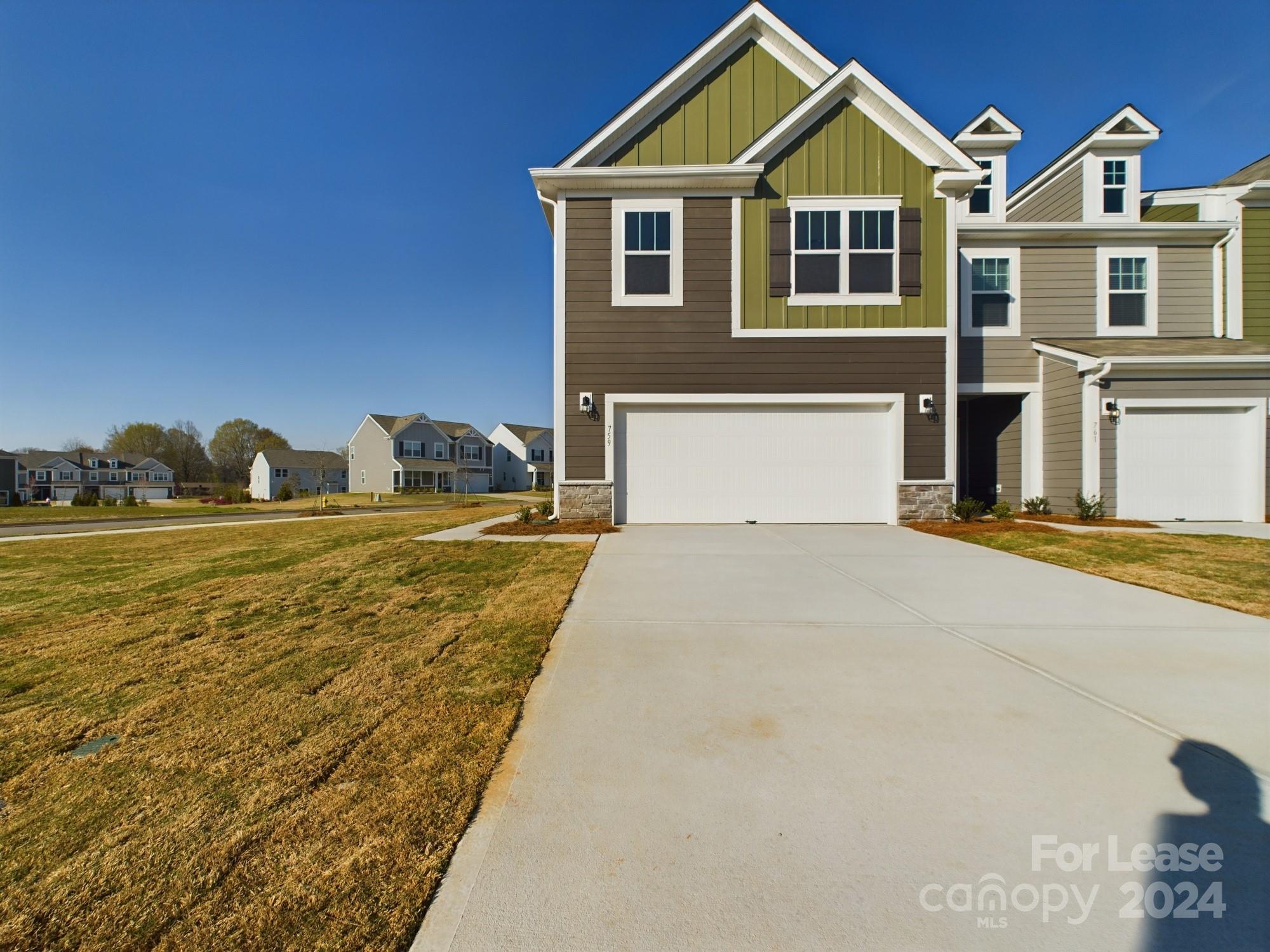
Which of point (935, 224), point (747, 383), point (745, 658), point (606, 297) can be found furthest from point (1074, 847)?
point (935, 224)

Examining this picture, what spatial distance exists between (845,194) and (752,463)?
5219 millimetres

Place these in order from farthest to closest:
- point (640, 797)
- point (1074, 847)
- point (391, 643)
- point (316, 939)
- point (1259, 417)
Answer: point (1259, 417), point (391, 643), point (640, 797), point (1074, 847), point (316, 939)

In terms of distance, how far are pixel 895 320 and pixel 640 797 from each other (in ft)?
31.7

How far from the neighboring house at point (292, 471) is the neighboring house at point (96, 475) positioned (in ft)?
59.9

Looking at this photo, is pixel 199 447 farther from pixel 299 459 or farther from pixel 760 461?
pixel 760 461

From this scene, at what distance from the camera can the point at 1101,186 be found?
11.3 m

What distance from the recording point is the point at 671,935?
1.49 metres

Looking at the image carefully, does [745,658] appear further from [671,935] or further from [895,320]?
[895,320]

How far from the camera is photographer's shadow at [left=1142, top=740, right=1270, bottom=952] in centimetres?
154

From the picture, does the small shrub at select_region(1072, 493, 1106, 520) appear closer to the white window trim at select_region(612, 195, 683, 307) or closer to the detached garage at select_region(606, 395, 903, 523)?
the detached garage at select_region(606, 395, 903, 523)

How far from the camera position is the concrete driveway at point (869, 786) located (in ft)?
5.13

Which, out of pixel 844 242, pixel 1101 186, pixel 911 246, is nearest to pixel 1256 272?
pixel 1101 186

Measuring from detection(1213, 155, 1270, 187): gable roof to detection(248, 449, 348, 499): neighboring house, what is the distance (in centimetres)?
5585

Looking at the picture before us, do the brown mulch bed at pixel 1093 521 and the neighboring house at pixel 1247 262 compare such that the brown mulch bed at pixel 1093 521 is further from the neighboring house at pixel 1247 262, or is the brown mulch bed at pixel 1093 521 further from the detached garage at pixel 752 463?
the neighboring house at pixel 1247 262
